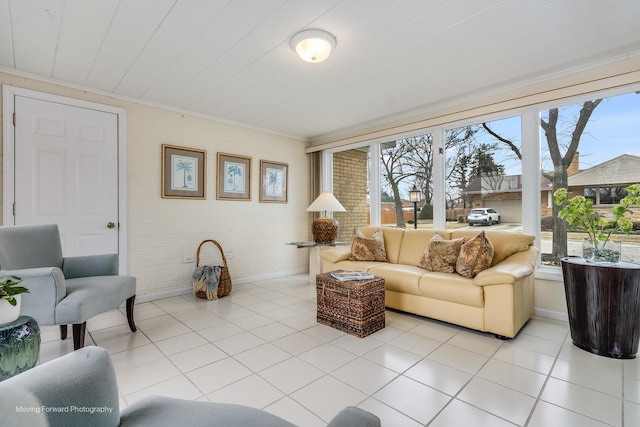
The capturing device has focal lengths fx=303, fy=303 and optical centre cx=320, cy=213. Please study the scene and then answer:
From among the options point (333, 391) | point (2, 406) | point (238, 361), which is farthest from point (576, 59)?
point (2, 406)

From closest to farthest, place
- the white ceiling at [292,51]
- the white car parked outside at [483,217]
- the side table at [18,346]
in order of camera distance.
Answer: the side table at [18,346], the white ceiling at [292,51], the white car parked outside at [483,217]

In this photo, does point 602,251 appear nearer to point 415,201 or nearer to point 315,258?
point 415,201

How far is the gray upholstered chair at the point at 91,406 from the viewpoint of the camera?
63 centimetres

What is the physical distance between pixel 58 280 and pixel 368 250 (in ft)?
9.41

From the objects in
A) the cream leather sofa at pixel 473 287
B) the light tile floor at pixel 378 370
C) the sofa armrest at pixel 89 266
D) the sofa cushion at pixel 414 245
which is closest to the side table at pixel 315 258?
the cream leather sofa at pixel 473 287

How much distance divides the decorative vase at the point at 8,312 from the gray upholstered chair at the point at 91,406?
91 cm

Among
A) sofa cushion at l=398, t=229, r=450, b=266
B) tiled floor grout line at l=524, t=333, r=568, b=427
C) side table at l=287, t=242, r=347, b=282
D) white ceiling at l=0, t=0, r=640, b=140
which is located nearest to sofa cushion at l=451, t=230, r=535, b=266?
sofa cushion at l=398, t=229, r=450, b=266

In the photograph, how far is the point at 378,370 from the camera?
2.02 m

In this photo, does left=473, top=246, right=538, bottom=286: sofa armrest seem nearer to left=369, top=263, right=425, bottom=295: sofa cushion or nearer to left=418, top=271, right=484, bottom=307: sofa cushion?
left=418, top=271, right=484, bottom=307: sofa cushion

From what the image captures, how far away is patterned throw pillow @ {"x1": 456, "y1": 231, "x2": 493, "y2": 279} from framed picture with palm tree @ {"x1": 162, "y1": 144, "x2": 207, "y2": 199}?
3228 millimetres

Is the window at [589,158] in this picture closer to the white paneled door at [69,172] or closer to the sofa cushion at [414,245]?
the sofa cushion at [414,245]

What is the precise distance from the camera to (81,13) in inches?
79.1

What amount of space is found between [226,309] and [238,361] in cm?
123

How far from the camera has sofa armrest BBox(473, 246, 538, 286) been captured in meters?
2.39
